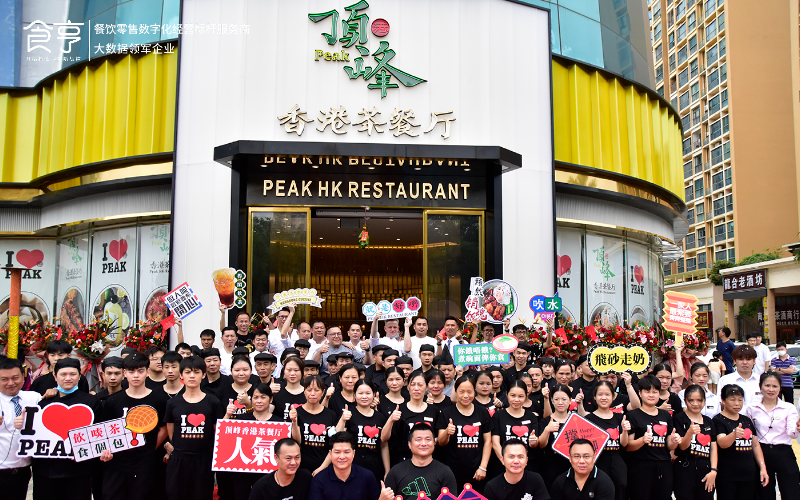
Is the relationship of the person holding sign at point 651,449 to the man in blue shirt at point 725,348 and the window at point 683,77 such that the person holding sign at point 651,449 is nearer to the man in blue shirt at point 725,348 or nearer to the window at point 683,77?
the man in blue shirt at point 725,348

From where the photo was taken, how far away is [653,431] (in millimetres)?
6625

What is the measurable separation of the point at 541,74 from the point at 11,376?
10942 mm

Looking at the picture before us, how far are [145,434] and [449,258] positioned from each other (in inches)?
300

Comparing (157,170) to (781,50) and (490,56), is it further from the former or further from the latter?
(781,50)

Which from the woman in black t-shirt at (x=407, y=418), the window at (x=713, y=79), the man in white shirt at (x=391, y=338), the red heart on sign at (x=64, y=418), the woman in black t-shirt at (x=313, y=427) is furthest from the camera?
the window at (x=713, y=79)

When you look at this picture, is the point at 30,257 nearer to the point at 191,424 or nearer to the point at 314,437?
the point at 191,424

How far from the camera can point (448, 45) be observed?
12.8 meters

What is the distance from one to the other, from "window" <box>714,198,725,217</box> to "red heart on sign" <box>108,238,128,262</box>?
47169 millimetres

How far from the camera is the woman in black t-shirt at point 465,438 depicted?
6344 mm

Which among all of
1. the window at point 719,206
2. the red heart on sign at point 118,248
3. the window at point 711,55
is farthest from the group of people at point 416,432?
the window at point 711,55

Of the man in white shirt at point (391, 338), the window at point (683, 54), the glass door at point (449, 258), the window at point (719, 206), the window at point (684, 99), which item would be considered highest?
the window at point (683, 54)

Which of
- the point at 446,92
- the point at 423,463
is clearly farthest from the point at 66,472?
the point at 446,92

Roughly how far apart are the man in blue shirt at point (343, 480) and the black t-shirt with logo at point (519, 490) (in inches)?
37.3

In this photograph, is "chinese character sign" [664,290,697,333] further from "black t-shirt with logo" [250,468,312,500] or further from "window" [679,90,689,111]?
"window" [679,90,689,111]
